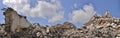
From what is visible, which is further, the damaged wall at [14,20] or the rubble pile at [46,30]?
the damaged wall at [14,20]

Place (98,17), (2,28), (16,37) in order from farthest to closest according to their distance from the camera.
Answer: (98,17), (2,28), (16,37)

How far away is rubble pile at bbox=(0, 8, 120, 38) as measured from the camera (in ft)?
56.0

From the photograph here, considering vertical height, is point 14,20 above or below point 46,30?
above

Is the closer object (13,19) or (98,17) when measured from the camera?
(13,19)

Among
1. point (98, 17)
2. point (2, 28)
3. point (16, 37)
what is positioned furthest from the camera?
point (98, 17)

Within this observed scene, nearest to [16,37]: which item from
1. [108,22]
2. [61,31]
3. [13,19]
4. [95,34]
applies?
[13,19]

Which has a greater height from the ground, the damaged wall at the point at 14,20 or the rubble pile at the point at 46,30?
the damaged wall at the point at 14,20

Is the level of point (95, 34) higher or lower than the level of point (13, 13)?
lower

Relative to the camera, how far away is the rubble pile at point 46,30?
17078 mm

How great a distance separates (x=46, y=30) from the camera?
59.2 ft

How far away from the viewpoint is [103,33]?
17.2m

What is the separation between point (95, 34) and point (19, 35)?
168 inches

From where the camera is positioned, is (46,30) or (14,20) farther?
(46,30)

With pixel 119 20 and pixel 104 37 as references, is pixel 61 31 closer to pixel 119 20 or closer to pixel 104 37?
pixel 104 37
